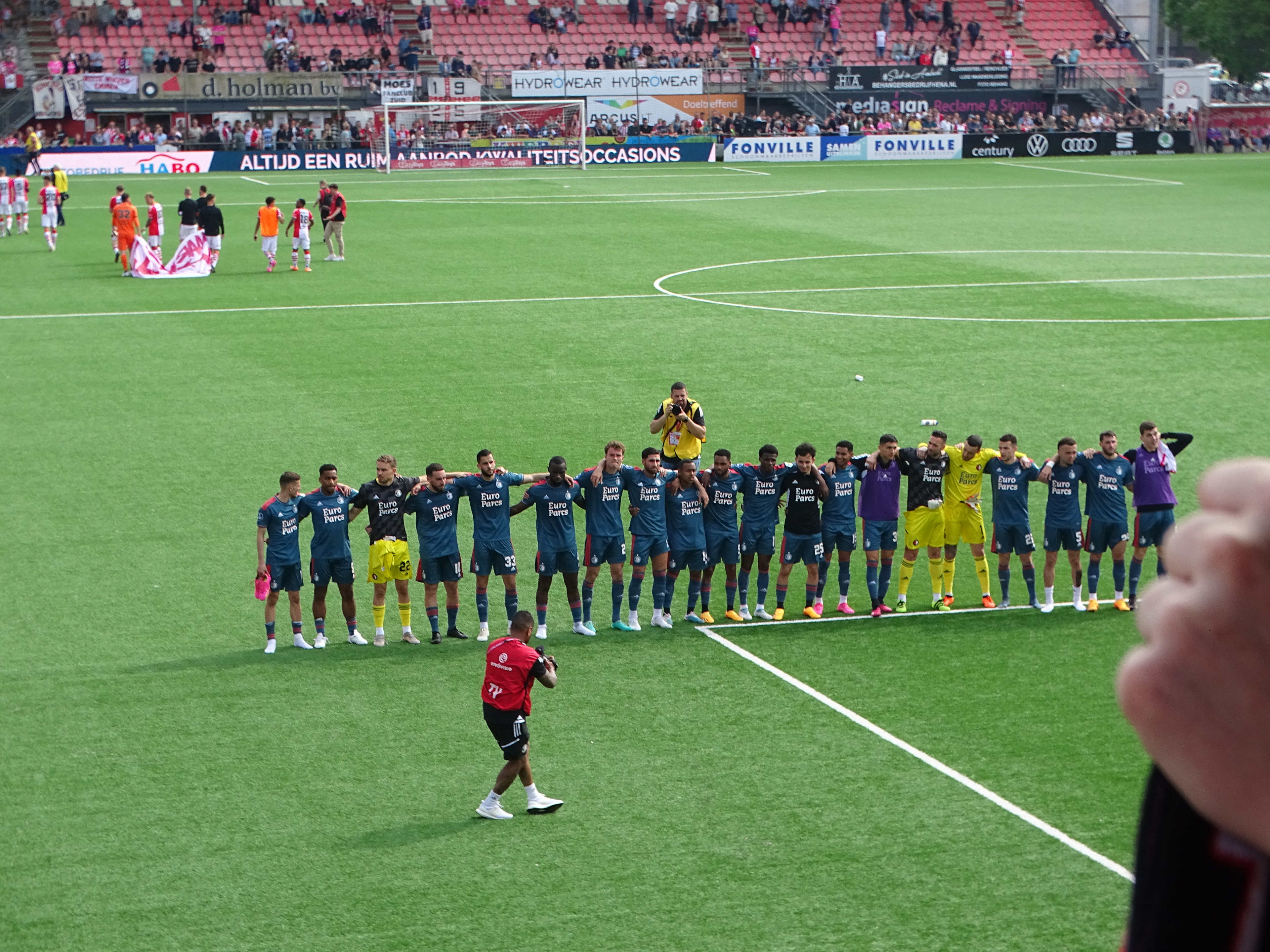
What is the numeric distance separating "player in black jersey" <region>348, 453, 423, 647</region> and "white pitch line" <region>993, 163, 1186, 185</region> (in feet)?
157

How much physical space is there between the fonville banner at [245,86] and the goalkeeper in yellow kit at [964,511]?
5487 centimetres

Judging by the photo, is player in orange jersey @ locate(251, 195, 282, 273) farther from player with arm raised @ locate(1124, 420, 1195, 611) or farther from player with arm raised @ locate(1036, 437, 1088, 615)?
player with arm raised @ locate(1124, 420, 1195, 611)

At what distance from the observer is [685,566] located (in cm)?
1619

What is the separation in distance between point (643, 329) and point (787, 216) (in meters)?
18.4

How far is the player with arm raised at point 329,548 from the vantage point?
50.2ft

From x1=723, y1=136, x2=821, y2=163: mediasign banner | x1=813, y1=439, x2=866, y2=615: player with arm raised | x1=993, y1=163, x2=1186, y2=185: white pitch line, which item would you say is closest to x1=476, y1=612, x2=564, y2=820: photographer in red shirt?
x1=813, y1=439, x2=866, y2=615: player with arm raised

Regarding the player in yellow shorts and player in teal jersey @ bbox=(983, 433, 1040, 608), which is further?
the player in yellow shorts

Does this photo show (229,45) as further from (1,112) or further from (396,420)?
(396,420)

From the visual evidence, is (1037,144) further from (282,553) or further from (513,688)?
(513,688)

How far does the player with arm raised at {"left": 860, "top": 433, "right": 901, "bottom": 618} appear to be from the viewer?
53.3ft

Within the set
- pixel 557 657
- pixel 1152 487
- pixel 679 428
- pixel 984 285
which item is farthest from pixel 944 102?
pixel 557 657

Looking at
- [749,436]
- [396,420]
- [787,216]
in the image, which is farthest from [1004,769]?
[787,216]

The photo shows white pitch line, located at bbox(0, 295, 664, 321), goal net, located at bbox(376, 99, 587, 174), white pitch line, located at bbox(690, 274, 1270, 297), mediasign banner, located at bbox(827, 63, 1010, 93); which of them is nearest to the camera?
white pitch line, located at bbox(0, 295, 664, 321)

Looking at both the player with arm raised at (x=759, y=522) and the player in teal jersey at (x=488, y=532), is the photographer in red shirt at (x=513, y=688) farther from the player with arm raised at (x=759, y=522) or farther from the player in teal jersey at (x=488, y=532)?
the player with arm raised at (x=759, y=522)
